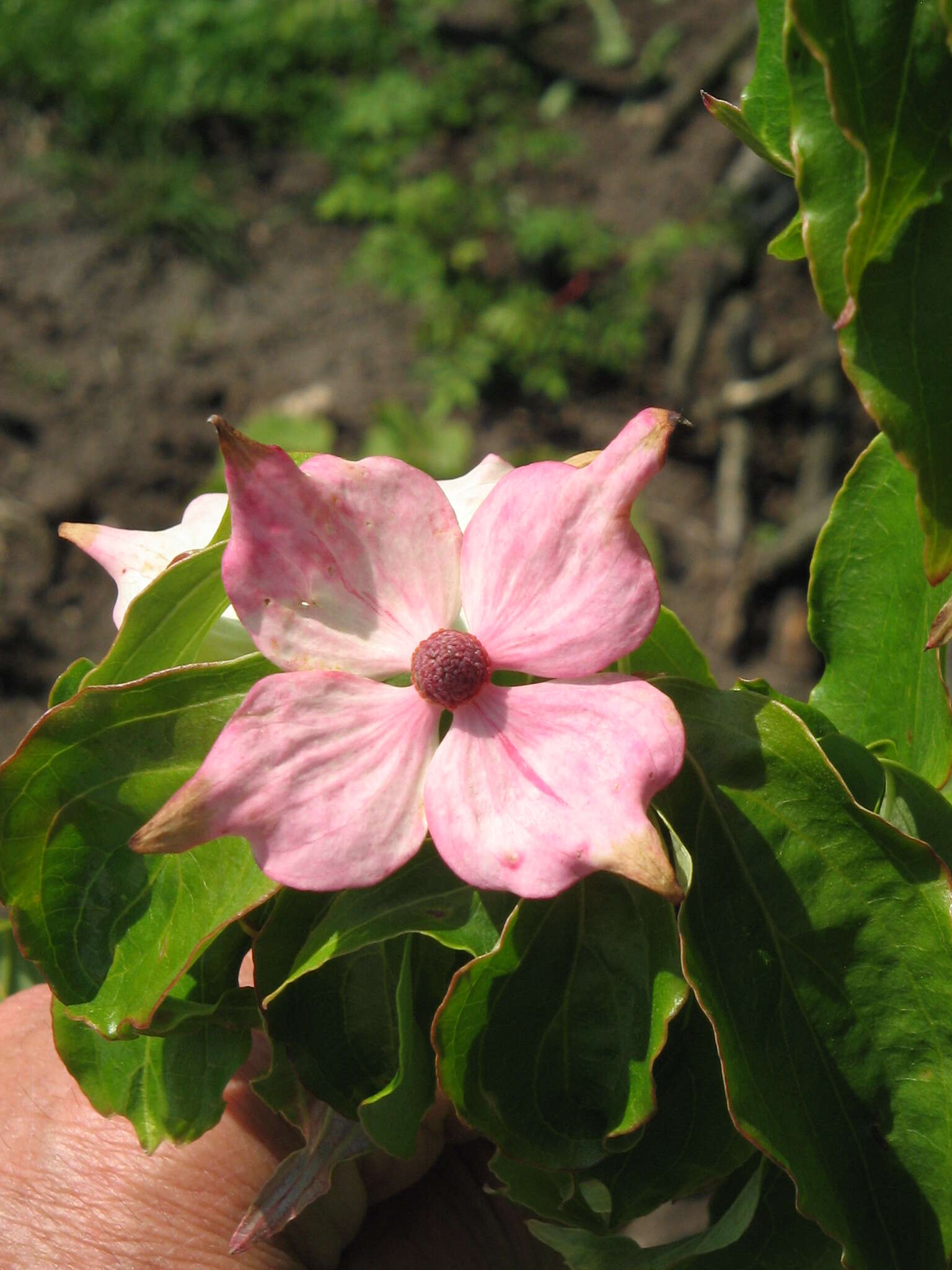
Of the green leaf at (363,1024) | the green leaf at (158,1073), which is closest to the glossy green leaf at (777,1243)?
the green leaf at (363,1024)

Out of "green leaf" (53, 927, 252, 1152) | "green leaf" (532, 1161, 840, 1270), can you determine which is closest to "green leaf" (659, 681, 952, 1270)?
"green leaf" (532, 1161, 840, 1270)

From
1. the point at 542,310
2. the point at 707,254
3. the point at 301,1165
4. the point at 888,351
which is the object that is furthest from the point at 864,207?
the point at 707,254

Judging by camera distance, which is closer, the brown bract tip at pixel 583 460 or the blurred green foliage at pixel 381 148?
the brown bract tip at pixel 583 460

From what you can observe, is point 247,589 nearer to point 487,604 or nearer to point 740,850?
point 487,604

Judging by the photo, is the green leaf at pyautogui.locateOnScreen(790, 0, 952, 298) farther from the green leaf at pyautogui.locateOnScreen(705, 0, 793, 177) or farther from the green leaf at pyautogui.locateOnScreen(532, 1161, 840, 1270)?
the green leaf at pyautogui.locateOnScreen(532, 1161, 840, 1270)

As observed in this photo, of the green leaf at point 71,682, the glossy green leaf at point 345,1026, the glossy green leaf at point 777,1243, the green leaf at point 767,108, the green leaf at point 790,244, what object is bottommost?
the glossy green leaf at point 777,1243

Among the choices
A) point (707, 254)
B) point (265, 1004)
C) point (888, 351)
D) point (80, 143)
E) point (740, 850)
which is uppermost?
point (888, 351)

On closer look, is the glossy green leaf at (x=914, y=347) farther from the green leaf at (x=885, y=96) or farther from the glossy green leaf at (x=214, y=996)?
the glossy green leaf at (x=214, y=996)
